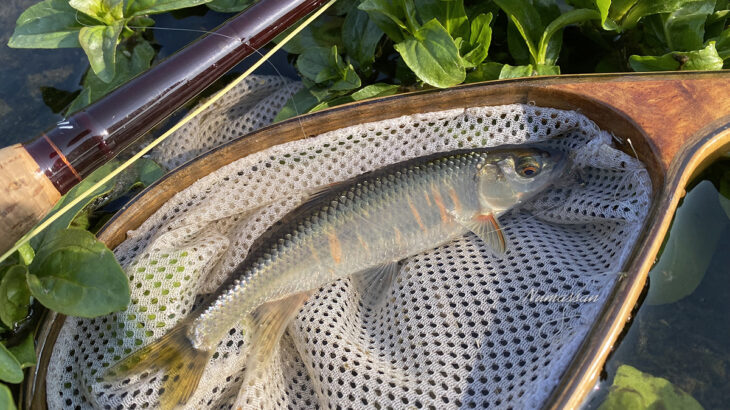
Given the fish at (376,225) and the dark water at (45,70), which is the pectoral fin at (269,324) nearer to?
the fish at (376,225)

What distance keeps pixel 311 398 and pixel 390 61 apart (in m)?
1.97

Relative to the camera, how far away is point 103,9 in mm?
2777

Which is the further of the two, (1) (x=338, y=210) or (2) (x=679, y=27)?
(2) (x=679, y=27)

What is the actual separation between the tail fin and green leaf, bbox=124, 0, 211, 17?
5.26 ft

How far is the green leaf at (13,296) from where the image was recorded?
2.26m

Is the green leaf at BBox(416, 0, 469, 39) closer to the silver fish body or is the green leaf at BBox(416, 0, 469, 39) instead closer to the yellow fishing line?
the yellow fishing line

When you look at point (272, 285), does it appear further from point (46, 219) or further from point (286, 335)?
point (46, 219)

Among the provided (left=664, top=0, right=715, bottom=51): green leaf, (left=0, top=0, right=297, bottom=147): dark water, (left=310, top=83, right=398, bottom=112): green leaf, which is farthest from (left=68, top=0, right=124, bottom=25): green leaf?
(left=664, top=0, right=715, bottom=51): green leaf

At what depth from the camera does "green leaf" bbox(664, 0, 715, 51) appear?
104 inches

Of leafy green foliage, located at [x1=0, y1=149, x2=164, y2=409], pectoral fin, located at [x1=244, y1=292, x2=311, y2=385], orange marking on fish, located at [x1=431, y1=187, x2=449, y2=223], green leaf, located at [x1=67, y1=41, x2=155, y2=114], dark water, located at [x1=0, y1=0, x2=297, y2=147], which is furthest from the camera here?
dark water, located at [x1=0, y1=0, x2=297, y2=147]

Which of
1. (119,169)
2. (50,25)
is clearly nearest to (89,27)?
(50,25)

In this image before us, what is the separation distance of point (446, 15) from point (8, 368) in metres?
2.47

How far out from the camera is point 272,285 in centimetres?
236

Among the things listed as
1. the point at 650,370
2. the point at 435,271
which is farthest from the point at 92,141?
the point at 650,370
